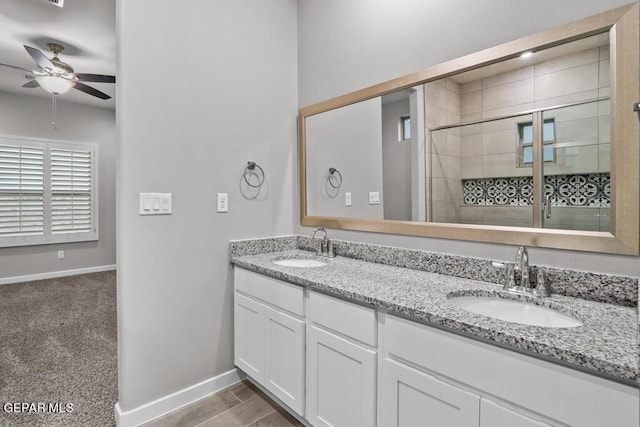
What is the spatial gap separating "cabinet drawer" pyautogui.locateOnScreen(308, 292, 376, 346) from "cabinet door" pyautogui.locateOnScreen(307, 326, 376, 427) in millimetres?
43

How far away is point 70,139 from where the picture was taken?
5176 millimetres

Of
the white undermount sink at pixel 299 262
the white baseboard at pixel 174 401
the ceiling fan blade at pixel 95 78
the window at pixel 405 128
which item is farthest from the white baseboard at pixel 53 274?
the window at pixel 405 128

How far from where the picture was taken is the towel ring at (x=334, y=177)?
90.4 inches

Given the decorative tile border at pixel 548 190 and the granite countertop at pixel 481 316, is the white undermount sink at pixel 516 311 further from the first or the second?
the decorative tile border at pixel 548 190

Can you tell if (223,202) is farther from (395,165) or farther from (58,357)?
(58,357)

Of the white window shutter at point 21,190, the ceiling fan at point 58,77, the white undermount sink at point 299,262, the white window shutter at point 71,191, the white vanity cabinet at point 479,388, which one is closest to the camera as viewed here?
the white vanity cabinet at point 479,388

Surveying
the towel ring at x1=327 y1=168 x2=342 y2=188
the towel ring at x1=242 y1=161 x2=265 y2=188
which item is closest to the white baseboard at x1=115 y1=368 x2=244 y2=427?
the towel ring at x1=242 y1=161 x2=265 y2=188

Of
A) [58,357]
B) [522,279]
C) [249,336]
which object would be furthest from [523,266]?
[58,357]

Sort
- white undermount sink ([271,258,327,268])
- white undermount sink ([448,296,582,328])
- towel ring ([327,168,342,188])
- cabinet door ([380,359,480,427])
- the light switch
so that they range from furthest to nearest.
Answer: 1. towel ring ([327,168,342,188])
2. white undermount sink ([271,258,327,268])
3. the light switch
4. white undermount sink ([448,296,582,328])
5. cabinet door ([380,359,480,427])

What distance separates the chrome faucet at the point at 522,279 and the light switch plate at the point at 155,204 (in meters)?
1.74

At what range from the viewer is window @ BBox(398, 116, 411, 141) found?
185cm

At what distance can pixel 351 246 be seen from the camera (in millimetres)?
2135

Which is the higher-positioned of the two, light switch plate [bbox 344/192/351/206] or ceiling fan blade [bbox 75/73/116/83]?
ceiling fan blade [bbox 75/73/116/83]

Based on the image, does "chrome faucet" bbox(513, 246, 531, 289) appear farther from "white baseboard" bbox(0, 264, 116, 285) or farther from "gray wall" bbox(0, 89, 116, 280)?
"white baseboard" bbox(0, 264, 116, 285)
